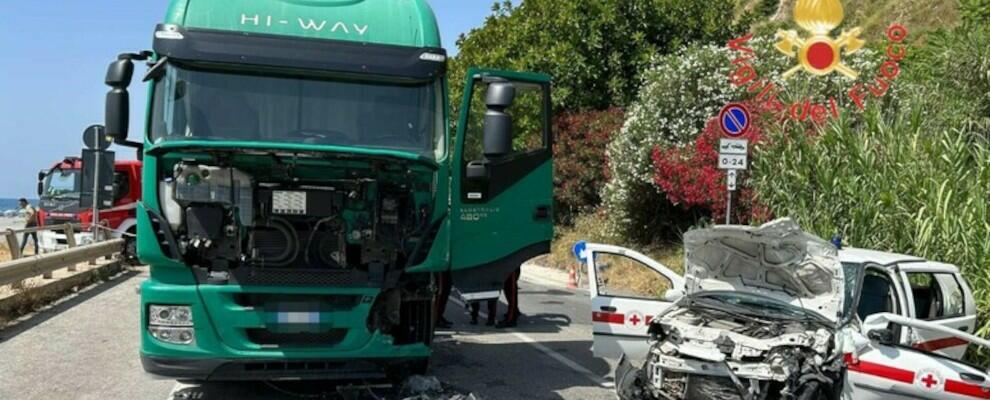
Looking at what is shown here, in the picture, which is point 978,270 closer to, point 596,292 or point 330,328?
point 596,292

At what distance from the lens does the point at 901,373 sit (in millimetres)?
6652

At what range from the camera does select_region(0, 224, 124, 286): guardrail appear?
1138 centimetres

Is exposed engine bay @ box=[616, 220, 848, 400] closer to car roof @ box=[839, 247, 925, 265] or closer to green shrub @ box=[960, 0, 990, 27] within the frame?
car roof @ box=[839, 247, 925, 265]

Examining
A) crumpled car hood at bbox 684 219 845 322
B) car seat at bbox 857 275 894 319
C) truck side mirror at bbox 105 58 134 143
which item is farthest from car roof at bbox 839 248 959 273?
truck side mirror at bbox 105 58 134 143

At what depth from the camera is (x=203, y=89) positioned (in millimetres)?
6816

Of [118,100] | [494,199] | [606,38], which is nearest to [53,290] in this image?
[118,100]

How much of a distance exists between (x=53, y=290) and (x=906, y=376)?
11.6 meters

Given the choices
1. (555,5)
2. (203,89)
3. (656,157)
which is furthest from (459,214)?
(555,5)

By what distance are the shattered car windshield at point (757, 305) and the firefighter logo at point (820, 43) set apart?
35.5 feet

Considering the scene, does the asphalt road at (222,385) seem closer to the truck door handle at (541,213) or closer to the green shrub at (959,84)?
the truck door handle at (541,213)

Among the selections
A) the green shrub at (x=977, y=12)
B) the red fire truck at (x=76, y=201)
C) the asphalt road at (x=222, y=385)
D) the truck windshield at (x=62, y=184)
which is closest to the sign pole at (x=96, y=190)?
the red fire truck at (x=76, y=201)

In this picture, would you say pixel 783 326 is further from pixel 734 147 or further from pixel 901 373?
pixel 734 147

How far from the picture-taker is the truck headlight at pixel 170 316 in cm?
651

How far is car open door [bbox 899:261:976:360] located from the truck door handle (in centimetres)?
355
